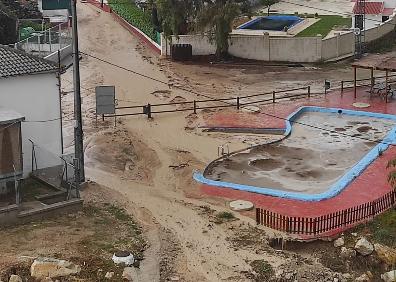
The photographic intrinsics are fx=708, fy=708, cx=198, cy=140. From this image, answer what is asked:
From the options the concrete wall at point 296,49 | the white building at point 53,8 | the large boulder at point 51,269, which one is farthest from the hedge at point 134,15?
the large boulder at point 51,269

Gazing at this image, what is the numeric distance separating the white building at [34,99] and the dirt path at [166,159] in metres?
2.35

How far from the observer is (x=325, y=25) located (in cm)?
5378

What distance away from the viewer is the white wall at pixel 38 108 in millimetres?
22672

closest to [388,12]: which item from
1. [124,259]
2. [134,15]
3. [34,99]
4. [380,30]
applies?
[380,30]

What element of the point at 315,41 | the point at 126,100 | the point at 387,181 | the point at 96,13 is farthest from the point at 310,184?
the point at 96,13

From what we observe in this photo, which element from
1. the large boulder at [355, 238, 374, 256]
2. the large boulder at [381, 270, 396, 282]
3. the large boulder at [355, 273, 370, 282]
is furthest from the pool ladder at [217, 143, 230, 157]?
the large boulder at [381, 270, 396, 282]

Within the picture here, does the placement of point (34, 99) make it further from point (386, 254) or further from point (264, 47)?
point (264, 47)

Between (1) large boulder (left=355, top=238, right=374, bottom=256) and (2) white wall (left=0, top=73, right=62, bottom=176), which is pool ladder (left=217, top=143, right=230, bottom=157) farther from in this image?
(1) large boulder (left=355, top=238, right=374, bottom=256)

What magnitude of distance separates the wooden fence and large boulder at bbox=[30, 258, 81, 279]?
615 cm

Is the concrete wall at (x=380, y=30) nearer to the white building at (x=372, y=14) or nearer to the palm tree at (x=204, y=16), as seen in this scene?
the white building at (x=372, y=14)

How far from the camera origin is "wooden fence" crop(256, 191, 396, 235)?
19.8 metres

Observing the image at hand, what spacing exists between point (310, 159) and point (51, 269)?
13143 mm

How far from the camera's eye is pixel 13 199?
2131 centimetres

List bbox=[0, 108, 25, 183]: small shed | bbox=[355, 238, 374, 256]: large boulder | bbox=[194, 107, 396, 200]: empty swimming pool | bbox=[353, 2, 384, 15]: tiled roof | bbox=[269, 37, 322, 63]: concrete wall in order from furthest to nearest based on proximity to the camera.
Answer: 1. bbox=[353, 2, 384, 15]: tiled roof
2. bbox=[269, 37, 322, 63]: concrete wall
3. bbox=[194, 107, 396, 200]: empty swimming pool
4. bbox=[0, 108, 25, 183]: small shed
5. bbox=[355, 238, 374, 256]: large boulder
